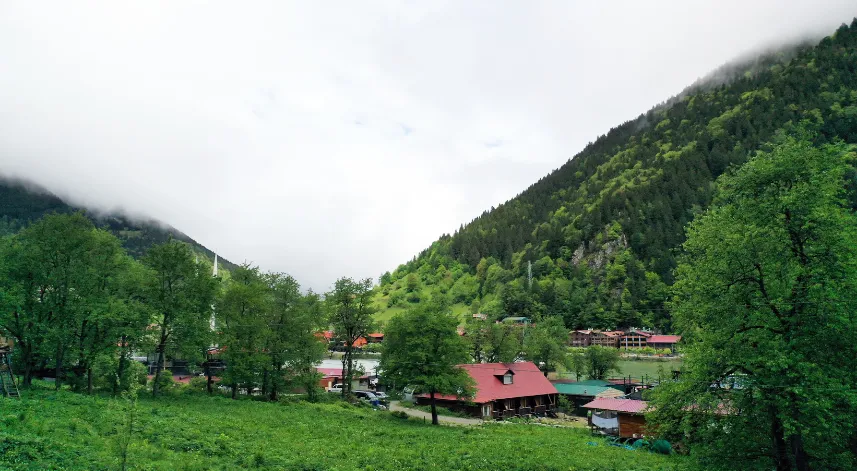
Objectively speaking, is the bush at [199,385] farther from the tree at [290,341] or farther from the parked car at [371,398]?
the parked car at [371,398]

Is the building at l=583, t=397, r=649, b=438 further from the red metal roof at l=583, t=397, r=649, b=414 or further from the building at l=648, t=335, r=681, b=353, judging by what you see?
the building at l=648, t=335, r=681, b=353

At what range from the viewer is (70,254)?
103ft

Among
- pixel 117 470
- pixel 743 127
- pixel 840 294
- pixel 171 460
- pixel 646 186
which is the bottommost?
pixel 171 460

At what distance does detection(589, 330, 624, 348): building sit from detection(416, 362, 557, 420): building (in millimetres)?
78284

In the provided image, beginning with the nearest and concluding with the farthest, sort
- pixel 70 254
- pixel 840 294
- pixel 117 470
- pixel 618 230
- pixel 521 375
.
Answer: pixel 117 470
pixel 840 294
pixel 70 254
pixel 521 375
pixel 618 230

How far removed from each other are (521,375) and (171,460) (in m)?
49.8

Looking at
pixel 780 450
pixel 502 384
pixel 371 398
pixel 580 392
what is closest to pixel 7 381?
pixel 371 398

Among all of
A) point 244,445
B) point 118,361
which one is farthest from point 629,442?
point 118,361

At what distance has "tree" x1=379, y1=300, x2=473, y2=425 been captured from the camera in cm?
4028

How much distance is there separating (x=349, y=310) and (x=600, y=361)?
151ft

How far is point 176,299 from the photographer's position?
36188 mm

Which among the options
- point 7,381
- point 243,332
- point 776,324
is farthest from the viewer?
point 243,332

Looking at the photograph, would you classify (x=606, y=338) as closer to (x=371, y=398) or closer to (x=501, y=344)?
(x=501, y=344)

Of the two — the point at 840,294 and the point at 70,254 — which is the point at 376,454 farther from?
the point at 70,254
